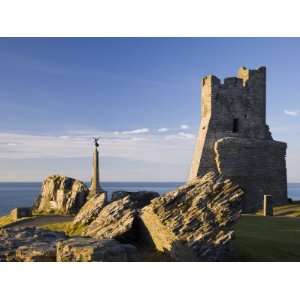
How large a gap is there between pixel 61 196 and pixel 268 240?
20.1 meters

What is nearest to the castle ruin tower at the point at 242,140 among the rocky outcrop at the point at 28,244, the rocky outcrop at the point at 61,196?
the rocky outcrop at the point at 61,196

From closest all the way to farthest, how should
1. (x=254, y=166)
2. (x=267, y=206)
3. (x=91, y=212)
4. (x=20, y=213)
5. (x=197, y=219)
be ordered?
(x=197, y=219), (x=91, y=212), (x=267, y=206), (x=20, y=213), (x=254, y=166)

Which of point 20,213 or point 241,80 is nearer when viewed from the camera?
point 20,213

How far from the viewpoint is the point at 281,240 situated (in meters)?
17.6

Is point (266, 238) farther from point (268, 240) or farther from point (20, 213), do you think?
point (20, 213)

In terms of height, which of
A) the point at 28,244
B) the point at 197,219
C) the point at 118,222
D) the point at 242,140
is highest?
the point at 242,140

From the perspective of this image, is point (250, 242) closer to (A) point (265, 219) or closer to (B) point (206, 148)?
(A) point (265, 219)

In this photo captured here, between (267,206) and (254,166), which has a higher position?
(254,166)

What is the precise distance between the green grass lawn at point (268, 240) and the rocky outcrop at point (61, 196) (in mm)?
13143

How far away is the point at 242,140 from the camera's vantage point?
36.0 meters

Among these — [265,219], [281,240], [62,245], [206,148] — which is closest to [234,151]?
[206,148]

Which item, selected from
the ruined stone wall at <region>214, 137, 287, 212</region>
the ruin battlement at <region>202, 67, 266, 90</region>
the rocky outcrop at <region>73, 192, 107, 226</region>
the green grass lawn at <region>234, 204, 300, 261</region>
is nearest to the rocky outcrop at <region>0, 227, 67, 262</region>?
the rocky outcrop at <region>73, 192, 107, 226</region>

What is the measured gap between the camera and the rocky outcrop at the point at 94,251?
12.6m

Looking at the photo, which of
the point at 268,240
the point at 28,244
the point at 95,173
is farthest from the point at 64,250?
the point at 95,173
